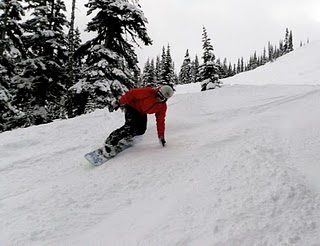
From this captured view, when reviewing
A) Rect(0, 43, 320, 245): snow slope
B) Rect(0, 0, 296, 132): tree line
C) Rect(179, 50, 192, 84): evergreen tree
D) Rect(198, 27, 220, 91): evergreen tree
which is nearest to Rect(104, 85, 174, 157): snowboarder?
Rect(0, 43, 320, 245): snow slope

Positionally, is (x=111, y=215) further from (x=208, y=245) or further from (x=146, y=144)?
(x=146, y=144)

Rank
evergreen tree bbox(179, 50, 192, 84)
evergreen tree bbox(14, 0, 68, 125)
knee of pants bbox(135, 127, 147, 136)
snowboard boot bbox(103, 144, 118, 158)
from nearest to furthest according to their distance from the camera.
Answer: snowboard boot bbox(103, 144, 118, 158), knee of pants bbox(135, 127, 147, 136), evergreen tree bbox(14, 0, 68, 125), evergreen tree bbox(179, 50, 192, 84)

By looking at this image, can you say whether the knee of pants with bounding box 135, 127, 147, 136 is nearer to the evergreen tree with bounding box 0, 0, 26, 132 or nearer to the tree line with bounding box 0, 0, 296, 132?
the tree line with bounding box 0, 0, 296, 132

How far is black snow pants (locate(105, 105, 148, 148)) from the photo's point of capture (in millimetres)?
6207

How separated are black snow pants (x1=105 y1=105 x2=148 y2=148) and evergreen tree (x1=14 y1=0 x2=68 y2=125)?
A: 472 inches

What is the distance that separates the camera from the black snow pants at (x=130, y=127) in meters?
6.21

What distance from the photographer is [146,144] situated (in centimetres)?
661

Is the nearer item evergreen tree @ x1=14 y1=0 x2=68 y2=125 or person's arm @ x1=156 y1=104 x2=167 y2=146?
person's arm @ x1=156 y1=104 x2=167 y2=146

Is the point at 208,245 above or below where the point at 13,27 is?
below

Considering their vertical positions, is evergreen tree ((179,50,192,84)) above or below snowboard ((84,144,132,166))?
above

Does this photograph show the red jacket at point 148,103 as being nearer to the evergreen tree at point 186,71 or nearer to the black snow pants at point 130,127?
the black snow pants at point 130,127

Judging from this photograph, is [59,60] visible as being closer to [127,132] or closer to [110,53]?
[110,53]

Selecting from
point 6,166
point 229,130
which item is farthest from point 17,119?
point 229,130

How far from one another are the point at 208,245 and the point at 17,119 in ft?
52.6
